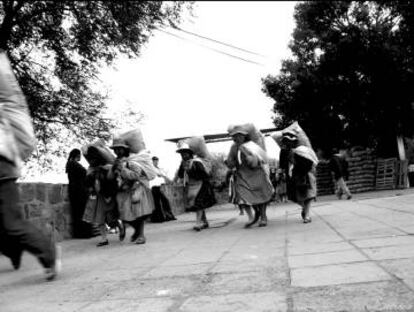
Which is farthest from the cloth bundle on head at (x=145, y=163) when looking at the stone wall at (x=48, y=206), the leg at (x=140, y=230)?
the stone wall at (x=48, y=206)

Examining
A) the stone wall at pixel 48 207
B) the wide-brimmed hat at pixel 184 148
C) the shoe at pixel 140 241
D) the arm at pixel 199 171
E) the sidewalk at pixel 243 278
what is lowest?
the shoe at pixel 140 241

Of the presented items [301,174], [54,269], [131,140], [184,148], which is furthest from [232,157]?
[54,269]

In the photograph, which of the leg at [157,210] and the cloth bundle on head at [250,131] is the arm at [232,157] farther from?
the leg at [157,210]

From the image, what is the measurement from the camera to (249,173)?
8.49 meters

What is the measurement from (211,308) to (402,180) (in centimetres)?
2038

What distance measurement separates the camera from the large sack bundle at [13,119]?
3.82 meters

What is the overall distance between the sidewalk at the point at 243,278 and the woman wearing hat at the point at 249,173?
2276 mm

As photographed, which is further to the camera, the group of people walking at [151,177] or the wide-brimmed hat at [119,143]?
the wide-brimmed hat at [119,143]

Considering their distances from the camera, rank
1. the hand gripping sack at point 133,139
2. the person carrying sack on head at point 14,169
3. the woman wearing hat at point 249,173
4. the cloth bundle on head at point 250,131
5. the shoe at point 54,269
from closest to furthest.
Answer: the person carrying sack on head at point 14,169, the shoe at point 54,269, the hand gripping sack at point 133,139, the woman wearing hat at point 249,173, the cloth bundle on head at point 250,131

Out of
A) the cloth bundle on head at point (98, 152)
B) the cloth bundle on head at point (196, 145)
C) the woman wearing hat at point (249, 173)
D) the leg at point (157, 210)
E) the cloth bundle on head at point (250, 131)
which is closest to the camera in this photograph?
the cloth bundle on head at point (98, 152)

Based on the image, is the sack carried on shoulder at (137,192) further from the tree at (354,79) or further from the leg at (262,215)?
the tree at (354,79)

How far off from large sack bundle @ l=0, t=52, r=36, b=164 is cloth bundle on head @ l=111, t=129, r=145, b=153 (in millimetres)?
3452

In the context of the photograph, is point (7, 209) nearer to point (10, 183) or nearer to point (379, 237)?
point (10, 183)

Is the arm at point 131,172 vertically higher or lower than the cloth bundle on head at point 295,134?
lower
